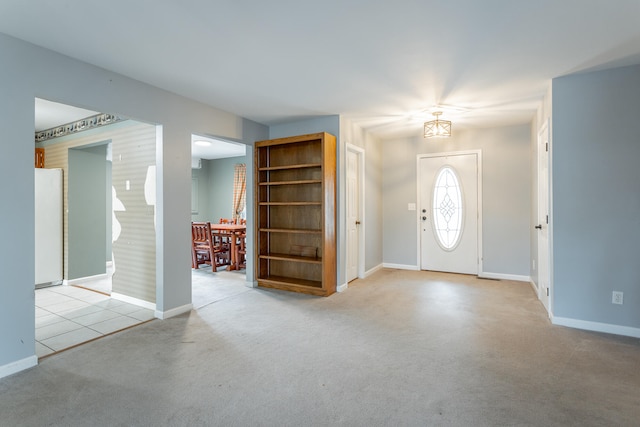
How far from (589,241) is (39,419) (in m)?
4.44

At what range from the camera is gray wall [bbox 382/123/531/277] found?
4.95m

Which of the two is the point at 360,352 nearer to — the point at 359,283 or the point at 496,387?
the point at 496,387

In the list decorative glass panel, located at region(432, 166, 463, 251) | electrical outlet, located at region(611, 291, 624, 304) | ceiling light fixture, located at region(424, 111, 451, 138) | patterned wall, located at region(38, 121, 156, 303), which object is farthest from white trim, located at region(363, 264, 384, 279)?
patterned wall, located at region(38, 121, 156, 303)

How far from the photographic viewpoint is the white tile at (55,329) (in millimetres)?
2956

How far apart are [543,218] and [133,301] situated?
16.9ft

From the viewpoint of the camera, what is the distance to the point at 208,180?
29.5 ft

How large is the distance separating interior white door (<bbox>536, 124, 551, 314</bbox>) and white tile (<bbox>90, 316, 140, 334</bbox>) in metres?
4.51

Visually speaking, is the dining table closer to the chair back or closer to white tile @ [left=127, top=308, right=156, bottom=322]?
the chair back

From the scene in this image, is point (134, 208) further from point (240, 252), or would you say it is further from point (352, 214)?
point (352, 214)

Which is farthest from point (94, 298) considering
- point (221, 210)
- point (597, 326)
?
point (597, 326)

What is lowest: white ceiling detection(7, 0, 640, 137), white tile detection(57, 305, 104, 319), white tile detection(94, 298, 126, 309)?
white tile detection(57, 305, 104, 319)

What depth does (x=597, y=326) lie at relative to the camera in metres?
3.00

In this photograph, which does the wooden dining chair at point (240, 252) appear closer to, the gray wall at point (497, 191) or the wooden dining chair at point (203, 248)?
the wooden dining chair at point (203, 248)

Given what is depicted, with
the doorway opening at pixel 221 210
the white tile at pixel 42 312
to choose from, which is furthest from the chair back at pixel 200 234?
the white tile at pixel 42 312
